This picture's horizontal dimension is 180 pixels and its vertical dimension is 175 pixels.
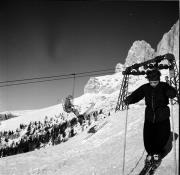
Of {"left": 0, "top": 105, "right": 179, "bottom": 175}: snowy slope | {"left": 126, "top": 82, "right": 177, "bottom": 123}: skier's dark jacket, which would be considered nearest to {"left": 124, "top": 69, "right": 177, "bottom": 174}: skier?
{"left": 126, "top": 82, "right": 177, "bottom": 123}: skier's dark jacket

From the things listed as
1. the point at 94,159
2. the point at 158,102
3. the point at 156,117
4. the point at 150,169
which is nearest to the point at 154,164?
the point at 150,169

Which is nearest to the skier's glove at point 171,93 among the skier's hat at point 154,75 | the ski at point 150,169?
the skier's hat at point 154,75

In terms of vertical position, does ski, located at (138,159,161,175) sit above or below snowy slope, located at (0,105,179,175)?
above

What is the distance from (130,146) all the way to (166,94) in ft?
12.6

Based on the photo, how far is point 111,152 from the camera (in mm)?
9695

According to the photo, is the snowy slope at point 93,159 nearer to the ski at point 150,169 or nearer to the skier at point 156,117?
the ski at point 150,169

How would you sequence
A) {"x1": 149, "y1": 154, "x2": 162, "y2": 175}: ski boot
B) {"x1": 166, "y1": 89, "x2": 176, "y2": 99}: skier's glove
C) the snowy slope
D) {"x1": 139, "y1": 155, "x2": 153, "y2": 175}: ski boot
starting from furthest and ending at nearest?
the snowy slope → {"x1": 139, "y1": 155, "x2": 153, "y2": 175}: ski boot → {"x1": 149, "y1": 154, "x2": 162, "y2": 175}: ski boot → {"x1": 166, "y1": 89, "x2": 176, "y2": 99}: skier's glove

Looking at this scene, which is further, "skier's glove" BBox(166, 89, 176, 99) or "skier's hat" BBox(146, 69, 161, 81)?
"skier's hat" BBox(146, 69, 161, 81)

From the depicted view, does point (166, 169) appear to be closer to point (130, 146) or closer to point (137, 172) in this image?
point (137, 172)

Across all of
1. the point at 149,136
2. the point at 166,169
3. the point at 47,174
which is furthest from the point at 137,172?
the point at 47,174

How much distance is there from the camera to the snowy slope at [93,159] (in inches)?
309

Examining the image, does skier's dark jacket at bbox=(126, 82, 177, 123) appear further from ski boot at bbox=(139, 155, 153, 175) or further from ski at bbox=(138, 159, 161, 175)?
ski at bbox=(138, 159, 161, 175)

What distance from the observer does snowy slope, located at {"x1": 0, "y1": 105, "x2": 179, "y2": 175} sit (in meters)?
7.86

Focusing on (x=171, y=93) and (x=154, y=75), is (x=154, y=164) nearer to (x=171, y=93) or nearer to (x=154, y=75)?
(x=171, y=93)
